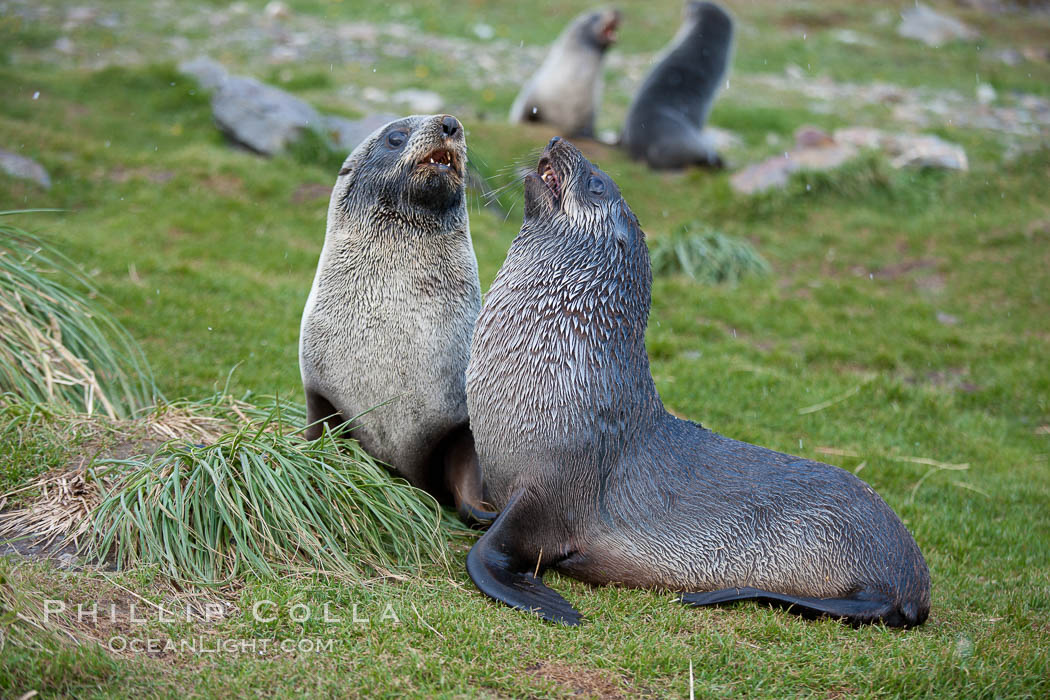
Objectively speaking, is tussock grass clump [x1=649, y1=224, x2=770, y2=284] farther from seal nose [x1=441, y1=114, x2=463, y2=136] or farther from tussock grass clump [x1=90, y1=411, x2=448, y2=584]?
tussock grass clump [x1=90, y1=411, x2=448, y2=584]

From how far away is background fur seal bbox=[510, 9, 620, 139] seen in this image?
14031 millimetres

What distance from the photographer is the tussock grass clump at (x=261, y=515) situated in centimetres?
393

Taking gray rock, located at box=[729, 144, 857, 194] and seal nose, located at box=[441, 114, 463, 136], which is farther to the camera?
gray rock, located at box=[729, 144, 857, 194]

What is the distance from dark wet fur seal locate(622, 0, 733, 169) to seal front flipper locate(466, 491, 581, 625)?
9261 mm

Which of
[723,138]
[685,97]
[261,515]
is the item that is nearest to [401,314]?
[261,515]

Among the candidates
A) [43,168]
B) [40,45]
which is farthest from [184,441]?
[40,45]

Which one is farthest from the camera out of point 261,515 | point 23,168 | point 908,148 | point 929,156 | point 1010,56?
point 1010,56

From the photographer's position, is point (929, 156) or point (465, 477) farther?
point (929, 156)

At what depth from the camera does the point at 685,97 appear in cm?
1383

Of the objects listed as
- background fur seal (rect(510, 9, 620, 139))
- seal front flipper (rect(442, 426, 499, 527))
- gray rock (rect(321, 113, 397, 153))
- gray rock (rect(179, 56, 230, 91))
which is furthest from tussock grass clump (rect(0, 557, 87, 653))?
background fur seal (rect(510, 9, 620, 139))

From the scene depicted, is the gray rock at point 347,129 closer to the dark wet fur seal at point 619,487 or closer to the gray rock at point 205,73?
the gray rock at point 205,73

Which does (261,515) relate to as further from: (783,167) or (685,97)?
(685,97)

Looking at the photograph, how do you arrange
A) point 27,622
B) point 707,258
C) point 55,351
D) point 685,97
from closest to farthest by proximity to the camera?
point 27,622 < point 55,351 < point 707,258 < point 685,97

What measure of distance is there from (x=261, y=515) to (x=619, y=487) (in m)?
1.48
